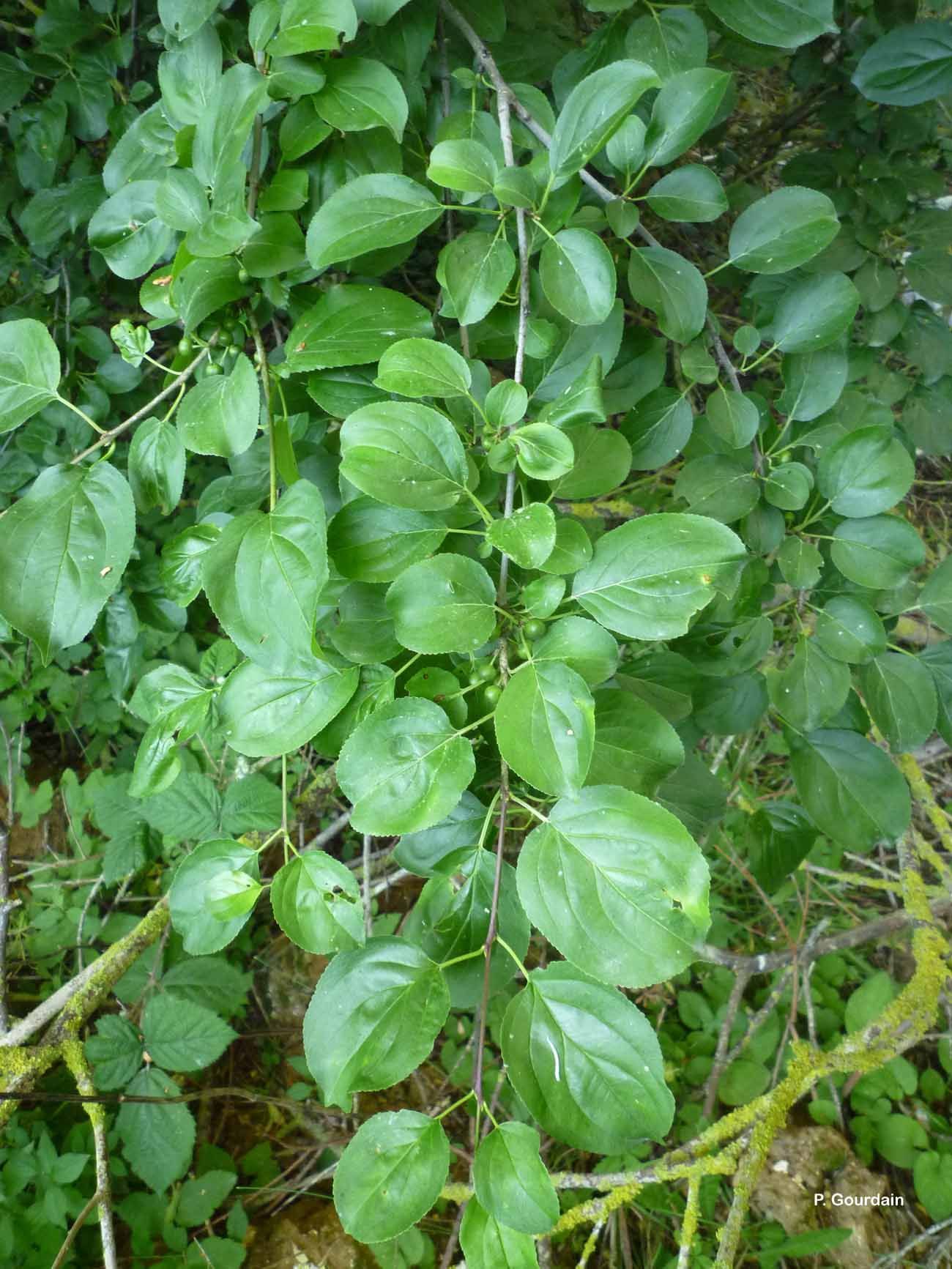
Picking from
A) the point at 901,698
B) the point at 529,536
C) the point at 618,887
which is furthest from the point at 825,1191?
the point at 529,536

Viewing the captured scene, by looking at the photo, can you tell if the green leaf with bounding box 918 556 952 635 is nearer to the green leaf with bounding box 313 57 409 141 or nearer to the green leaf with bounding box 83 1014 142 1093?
the green leaf with bounding box 313 57 409 141

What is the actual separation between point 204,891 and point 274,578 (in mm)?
333

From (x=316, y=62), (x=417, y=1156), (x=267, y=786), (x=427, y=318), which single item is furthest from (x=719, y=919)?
(x=316, y=62)

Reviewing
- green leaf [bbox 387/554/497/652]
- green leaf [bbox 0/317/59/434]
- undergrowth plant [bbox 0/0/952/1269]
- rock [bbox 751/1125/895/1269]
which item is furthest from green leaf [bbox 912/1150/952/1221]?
green leaf [bbox 0/317/59/434]

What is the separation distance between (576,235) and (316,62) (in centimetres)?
31

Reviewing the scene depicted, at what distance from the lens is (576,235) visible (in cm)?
71

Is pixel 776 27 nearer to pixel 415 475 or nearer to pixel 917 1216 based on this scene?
pixel 415 475

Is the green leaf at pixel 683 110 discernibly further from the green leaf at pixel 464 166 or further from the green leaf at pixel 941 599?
the green leaf at pixel 941 599

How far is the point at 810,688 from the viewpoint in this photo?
90 cm

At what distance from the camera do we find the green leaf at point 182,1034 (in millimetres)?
1560

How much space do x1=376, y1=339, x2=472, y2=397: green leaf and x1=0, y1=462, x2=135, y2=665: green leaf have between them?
11.4 inches

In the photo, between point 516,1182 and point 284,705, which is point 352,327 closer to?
point 284,705

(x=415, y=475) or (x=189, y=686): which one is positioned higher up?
(x=415, y=475)

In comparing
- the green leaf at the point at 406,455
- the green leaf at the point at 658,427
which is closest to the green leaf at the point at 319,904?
the green leaf at the point at 406,455
